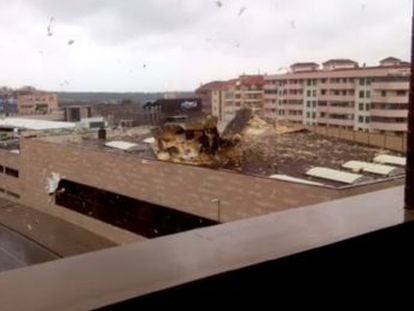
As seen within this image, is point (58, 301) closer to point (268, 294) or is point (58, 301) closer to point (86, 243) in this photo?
point (268, 294)

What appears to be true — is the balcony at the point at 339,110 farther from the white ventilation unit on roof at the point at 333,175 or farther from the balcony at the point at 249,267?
the balcony at the point at 249,267

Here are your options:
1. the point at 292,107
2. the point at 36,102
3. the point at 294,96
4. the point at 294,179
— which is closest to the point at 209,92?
the point at 292,107

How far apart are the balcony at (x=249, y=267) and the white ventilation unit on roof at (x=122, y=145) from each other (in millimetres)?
7005

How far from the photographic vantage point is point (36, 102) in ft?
48.1

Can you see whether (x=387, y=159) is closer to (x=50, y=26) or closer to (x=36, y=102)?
(x=50, y=26)

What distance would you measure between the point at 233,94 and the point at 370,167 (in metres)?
6.62

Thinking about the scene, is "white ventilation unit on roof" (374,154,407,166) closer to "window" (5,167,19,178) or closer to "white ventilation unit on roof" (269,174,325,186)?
"white ventilation unit on roof" (269,174,325,186)

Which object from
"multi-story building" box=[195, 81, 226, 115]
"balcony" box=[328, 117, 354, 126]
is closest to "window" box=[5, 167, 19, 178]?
"multi-story building" box=[195, 81, 226, 115]

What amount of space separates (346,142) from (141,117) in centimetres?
483

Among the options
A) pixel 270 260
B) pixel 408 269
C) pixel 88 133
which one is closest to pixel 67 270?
pixel 270 260

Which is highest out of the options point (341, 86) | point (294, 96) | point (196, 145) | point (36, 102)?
point (341, 86)

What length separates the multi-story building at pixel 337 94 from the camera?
6.76 metres

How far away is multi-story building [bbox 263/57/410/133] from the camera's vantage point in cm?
676

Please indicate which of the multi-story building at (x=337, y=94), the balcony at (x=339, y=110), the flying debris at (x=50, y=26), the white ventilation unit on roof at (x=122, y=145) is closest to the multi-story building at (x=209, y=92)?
the multi-story building at (x=337, y=94)
